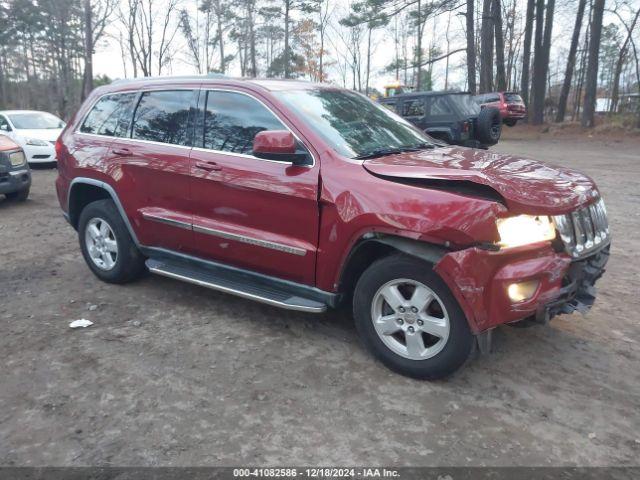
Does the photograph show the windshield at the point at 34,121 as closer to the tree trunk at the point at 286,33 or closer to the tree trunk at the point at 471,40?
the tree trunk at the point at 471,40

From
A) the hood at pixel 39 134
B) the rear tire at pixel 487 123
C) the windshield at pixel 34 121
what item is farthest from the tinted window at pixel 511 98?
the hood at pixel 39 134

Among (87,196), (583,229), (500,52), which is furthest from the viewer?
(500,52)

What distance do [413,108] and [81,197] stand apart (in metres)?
8.58

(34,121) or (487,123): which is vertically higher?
(34,121)

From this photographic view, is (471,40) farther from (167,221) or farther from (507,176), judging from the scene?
(507,176)

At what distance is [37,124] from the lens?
47.0 ft

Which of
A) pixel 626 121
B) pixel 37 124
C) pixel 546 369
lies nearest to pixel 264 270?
pixel 546 369

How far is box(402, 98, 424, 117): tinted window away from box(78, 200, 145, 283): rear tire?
8553mm

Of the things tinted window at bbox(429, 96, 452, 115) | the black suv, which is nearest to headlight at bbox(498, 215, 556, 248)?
the black suv

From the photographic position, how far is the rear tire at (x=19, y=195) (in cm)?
930

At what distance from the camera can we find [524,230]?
2.96 metres

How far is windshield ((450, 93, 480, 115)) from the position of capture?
11477mm

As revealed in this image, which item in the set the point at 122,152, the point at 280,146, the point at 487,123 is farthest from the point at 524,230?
the point at 487,123

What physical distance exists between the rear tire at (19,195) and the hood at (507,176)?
8.07 metres
